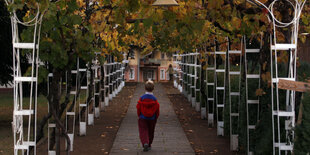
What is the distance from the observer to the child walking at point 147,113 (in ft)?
35.0

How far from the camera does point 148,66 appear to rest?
7406 centimetres

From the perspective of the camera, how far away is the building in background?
73375 mm

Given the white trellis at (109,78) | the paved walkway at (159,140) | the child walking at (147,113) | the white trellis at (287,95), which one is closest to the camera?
the white trellis at (287,95)

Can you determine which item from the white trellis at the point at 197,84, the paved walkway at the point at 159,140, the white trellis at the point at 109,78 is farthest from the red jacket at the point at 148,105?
the white trellis at the point at 197,84

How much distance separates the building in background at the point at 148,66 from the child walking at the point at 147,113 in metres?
60.7

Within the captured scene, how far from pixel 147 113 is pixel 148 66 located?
63.4 metres

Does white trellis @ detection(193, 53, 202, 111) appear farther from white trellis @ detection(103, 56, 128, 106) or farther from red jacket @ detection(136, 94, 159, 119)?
red jacket @ detection(136, 94, 159, 119)

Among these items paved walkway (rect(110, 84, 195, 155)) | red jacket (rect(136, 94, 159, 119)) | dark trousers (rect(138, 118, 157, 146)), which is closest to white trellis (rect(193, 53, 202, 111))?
paved walkway (rect(110, 84, 195, 155))

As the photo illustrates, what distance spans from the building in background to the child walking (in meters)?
60.7

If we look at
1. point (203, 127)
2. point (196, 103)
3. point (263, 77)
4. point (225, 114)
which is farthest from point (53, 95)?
point (196, 103)

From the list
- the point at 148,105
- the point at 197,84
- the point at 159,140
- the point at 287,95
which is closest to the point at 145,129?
the point at 148,105

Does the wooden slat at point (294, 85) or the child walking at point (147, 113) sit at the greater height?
the wooden slat at point (294, 85)

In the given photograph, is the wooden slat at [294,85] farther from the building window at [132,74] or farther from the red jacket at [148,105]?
the building window at [132,74]

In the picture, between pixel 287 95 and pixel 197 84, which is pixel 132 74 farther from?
pixel 287 95
